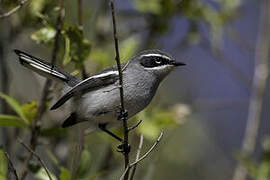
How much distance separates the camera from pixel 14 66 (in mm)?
4973

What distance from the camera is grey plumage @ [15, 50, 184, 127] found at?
2717 millimetres

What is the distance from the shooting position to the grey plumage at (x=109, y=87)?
2717 millimetres

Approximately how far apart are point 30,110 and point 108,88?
1.66 feet

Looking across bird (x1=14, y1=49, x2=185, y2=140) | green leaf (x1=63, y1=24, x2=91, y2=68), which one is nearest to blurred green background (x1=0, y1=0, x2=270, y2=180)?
green leaf (x1=63, y1=24, x2=91, y2=68)

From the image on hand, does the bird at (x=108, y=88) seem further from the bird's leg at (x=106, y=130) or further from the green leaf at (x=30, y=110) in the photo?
the green leaf at (x=30, y=110)

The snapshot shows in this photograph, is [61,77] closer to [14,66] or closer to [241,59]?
[14,66]

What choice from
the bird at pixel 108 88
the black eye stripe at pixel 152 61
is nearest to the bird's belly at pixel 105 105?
the bird at pixel 108 88

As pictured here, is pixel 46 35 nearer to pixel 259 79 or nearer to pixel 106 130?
pixel 106 130

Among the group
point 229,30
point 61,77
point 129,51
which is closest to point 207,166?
point 229,30

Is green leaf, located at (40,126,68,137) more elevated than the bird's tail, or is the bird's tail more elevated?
the bird's tail

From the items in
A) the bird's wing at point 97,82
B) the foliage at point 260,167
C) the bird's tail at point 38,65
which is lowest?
the foliage at point 260,167

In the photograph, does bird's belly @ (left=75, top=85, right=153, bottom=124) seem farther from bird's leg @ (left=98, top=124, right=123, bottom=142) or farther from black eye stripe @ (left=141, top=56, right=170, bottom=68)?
black eye stripe @ (left=141, top=56, right=170, bottom=68)

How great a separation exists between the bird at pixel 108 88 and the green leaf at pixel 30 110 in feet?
0.34

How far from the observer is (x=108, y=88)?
2.85 meters
